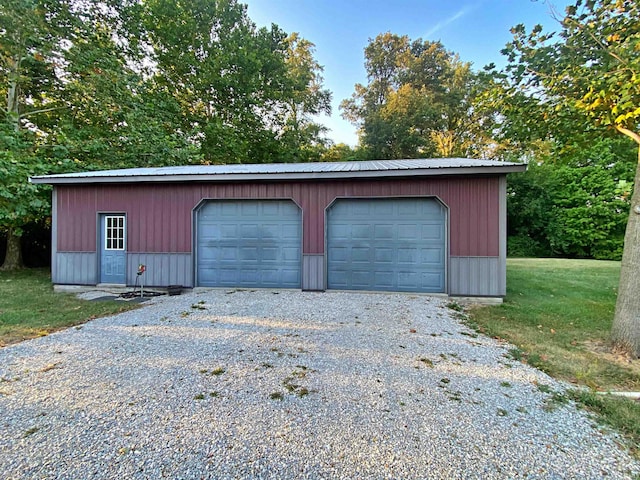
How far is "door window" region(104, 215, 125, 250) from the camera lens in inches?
298

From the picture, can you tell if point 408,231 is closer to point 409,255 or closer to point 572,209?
point 409,255

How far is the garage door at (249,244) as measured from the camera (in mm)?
7133

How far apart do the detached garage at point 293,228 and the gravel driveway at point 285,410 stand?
278 cm

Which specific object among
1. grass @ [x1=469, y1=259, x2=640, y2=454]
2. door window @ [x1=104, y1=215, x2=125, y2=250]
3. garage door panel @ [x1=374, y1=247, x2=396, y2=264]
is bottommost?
grass @ [x1=469, y1=259, x2=640, y2=454]

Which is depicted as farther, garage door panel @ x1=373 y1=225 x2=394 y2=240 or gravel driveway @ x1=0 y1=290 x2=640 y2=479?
garage door panel @ x1=373 y1=225 x2=394 y2=240

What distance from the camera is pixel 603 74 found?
328 cm

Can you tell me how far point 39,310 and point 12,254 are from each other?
8.65 metres

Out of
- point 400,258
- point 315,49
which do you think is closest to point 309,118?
point 315,49

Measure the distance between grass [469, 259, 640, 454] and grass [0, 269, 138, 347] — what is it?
588cm

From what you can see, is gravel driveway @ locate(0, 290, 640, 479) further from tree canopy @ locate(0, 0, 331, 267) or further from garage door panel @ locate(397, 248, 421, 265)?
tree canopy @ locate(0, 0, 331, 267)

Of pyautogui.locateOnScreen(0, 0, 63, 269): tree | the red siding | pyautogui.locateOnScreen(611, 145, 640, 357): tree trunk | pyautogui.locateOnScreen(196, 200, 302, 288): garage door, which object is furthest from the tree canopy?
pyautogui.locateOnScreen(611, 145, 640, 357): tree trunk

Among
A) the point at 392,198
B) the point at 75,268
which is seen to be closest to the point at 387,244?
the point at 392,198

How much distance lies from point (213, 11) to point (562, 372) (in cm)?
2108

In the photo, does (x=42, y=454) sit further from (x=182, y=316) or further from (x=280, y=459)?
(x=182, y=316)
